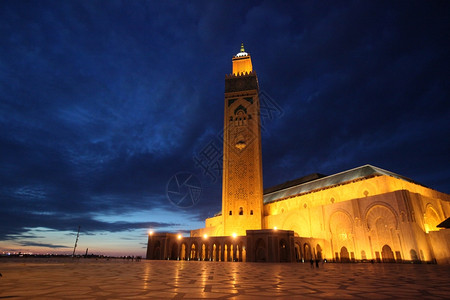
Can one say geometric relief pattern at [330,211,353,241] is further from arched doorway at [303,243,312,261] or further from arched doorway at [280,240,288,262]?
arched doorway at [280,240,288,262]

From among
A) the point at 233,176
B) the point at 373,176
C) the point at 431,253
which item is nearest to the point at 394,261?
the point at 431,253

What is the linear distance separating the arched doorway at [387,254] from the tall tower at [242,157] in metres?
14.4

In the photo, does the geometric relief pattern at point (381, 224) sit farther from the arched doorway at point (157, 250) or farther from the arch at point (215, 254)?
the arched doorway at point (157, 250)

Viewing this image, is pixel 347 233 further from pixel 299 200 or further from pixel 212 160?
pixel 212 160

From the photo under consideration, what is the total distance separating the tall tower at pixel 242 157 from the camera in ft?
111

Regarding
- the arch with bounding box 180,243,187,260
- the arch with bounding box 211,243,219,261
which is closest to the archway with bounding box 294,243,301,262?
the arch with bounding box 211,243,219,261

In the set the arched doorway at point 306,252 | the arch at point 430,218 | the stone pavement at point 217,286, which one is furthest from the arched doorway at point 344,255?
the stone pavement at point 217,286

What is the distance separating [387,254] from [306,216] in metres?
9.19

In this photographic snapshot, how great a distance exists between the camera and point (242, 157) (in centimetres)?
3609

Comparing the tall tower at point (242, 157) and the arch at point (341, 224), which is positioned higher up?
the tall tower at point (242, 157)

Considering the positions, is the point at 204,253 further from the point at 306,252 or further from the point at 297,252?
the point at 306,252

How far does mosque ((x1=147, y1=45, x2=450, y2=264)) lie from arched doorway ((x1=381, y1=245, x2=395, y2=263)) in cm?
8

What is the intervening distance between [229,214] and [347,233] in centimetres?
1471

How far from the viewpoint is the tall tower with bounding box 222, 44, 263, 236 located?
33.7 metres
